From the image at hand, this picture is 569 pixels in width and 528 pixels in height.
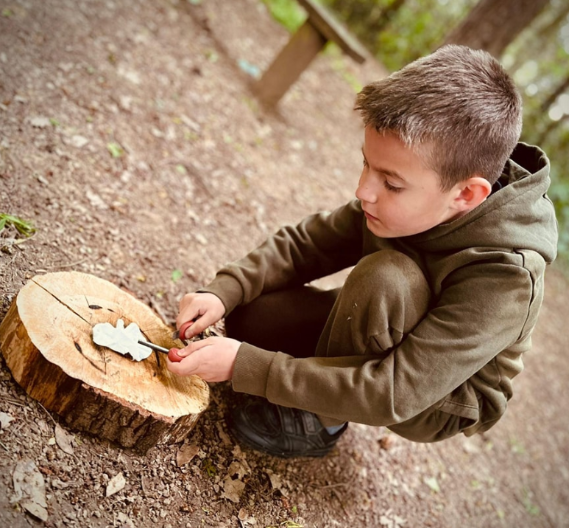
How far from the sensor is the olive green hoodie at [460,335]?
4.92ft

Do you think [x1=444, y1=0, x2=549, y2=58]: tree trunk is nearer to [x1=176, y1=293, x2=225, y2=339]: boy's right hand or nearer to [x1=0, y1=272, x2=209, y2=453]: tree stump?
[x1=176, y1=293, x2=225, y2=339]: boy's right hand

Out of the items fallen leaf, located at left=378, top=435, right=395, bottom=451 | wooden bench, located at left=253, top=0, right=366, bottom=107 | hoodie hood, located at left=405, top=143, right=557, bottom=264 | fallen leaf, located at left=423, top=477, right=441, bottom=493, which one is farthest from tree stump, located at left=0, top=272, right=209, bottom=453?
wooden bench, located at left=253, top=0, right=366, bottom=107

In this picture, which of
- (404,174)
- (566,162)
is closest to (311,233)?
(404,174)

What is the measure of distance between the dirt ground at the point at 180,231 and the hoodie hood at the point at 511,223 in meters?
1.21

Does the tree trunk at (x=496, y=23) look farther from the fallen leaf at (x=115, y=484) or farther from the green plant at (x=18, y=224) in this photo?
the fallen leaf at (x=115, y=484)

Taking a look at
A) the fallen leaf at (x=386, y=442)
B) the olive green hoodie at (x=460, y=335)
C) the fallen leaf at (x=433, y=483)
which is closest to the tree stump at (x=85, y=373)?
the olive green hoodie at (x=460, y=335)

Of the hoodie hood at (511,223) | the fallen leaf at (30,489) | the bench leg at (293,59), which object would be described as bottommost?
the fallen leaf at (30,489)

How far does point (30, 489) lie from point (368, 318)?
1191 millimetres

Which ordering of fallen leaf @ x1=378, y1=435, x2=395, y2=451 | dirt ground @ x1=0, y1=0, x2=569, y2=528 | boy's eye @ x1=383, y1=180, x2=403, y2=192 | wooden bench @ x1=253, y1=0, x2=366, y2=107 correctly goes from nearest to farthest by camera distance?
boy's eye @ x1=383, y1=180, x2=403, y2=192 → dirt ground @ x1=0, y1=0, x2=569, y2=528 → fallen leaf @ x1=378, y1=435, x2=395, y2=451 → wooden bench @ x1=253, y1=0, x2=366, y2=107

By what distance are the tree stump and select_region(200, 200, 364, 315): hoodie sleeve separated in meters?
0.49

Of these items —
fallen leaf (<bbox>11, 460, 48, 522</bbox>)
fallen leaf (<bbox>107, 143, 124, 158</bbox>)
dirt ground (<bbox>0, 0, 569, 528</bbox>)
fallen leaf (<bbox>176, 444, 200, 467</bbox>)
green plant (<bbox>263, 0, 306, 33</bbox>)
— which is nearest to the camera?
fallen leaf (<bbox>11, 460, 48, 522</bbox>)

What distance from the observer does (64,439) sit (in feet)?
5.32

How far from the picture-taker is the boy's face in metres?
1.52

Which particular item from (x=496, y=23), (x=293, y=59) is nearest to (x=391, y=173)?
(x=293, y=59)
